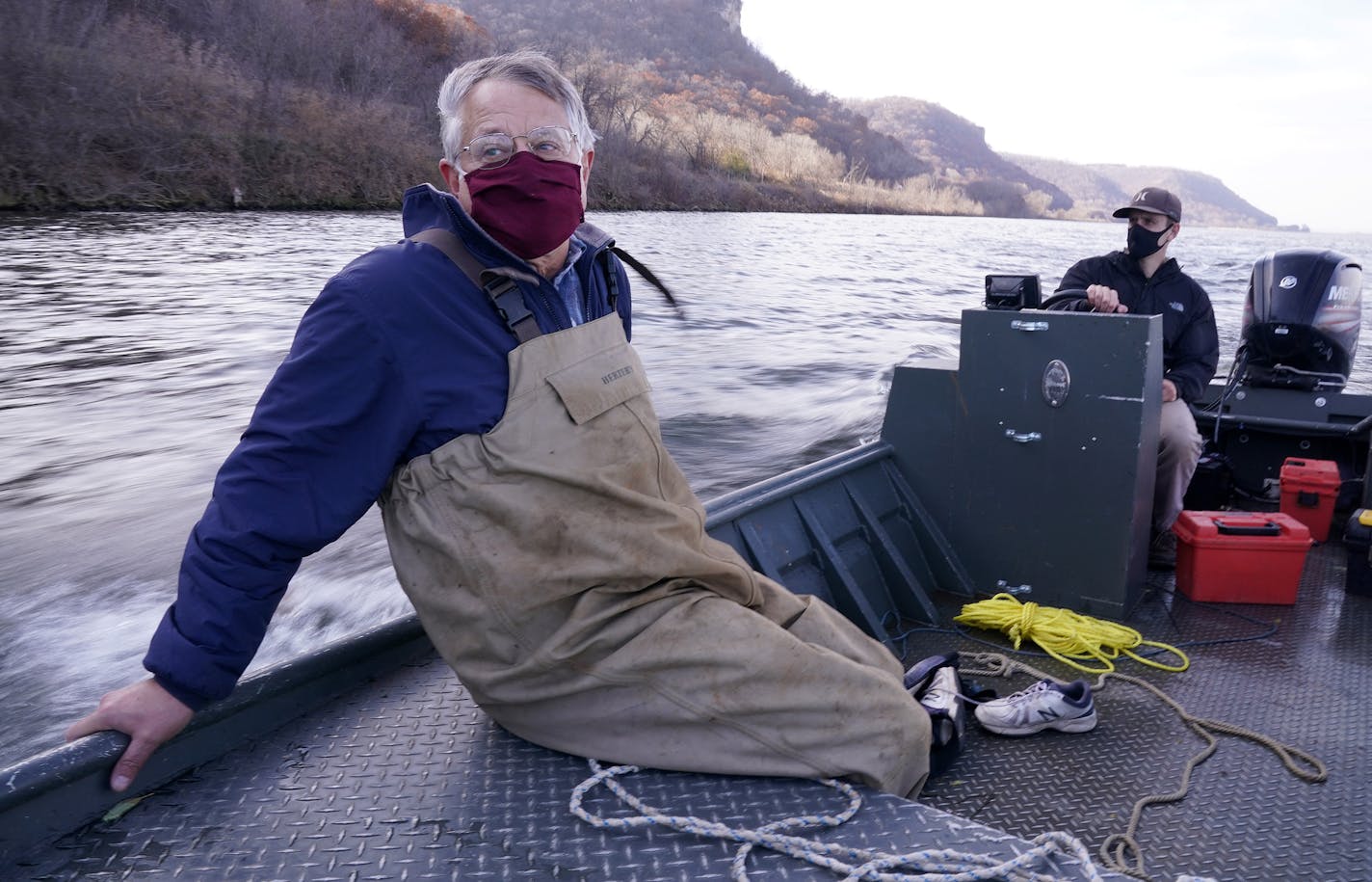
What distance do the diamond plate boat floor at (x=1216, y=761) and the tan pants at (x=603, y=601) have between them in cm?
86

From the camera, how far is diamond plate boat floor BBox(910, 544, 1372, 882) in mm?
2361

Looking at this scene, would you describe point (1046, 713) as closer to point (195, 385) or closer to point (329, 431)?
point (329, 431)

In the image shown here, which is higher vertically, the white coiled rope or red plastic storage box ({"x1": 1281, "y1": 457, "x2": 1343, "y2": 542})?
the white coiled rope

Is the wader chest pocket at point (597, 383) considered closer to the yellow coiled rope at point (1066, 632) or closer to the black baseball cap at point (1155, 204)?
the yellow coiled rope at point (1066, 632)

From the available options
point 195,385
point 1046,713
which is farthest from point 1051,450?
point 195,385

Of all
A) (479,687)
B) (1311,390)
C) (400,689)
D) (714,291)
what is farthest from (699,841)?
(714,291)

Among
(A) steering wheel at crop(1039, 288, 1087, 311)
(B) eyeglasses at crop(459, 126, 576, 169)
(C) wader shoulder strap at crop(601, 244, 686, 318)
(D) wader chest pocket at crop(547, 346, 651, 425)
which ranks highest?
(B) eyeglasses at crop(459, 126, 576, 169)

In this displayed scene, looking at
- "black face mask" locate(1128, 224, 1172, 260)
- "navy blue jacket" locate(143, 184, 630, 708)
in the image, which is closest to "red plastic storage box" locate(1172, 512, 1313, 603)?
"black face mask" locate(1128, 224, 1172, 260)

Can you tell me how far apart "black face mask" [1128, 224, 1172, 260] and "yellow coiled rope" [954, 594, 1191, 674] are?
171cm

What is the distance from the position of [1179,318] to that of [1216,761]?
7.25 feet

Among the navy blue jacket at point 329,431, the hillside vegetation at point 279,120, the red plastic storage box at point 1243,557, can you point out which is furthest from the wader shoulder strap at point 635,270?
the hillside vegetation at point 279,120

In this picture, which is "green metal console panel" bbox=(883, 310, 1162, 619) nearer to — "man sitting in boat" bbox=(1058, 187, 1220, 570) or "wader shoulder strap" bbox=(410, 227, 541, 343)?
"man sitting in boat" bbox=(1058, 187, 1220, 570)

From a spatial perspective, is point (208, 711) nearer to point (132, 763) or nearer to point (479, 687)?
point (132, 763)

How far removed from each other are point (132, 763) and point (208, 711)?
9.1 inches
